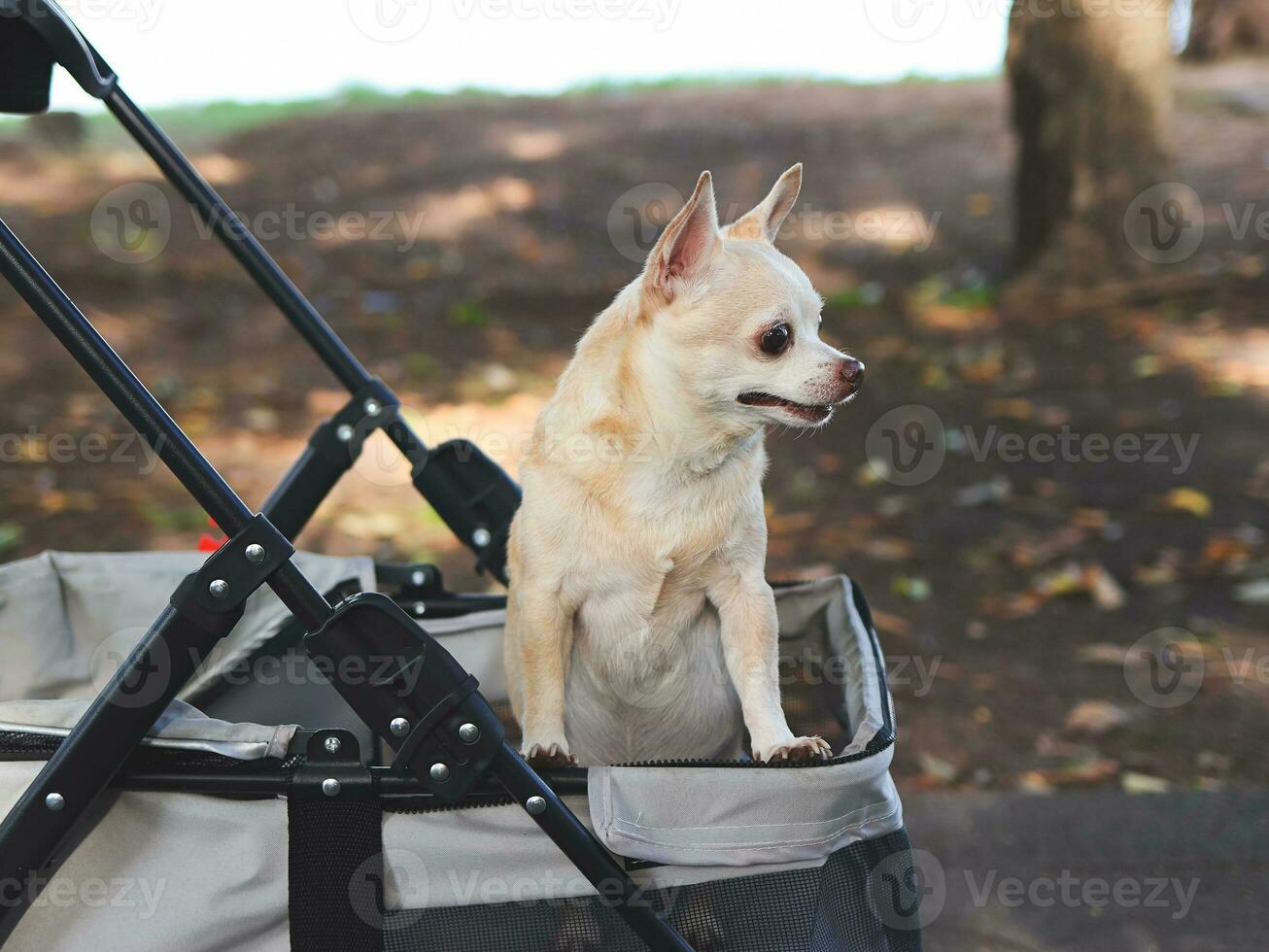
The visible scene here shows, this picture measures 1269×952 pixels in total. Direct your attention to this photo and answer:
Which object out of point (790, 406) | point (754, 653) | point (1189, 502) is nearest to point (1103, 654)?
point (1189, 502)

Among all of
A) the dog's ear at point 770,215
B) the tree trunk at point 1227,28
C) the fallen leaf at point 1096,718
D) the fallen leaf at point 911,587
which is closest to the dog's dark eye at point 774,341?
the dog's ear at point 770,215

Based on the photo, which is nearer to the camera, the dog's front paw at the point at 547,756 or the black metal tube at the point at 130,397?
the black metal tube at the point at 130,397

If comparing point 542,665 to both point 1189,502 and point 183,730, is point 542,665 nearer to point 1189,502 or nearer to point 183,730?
point 183,730

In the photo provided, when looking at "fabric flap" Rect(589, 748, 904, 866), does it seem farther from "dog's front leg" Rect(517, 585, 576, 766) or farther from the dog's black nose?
the dog's black nose

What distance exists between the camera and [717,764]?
1533 mm

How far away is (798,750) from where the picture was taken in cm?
168

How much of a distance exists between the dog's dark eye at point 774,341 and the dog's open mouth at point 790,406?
62mm

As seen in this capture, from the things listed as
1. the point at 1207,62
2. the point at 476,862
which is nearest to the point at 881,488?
the point at 476,862

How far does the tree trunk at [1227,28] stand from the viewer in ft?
25.5


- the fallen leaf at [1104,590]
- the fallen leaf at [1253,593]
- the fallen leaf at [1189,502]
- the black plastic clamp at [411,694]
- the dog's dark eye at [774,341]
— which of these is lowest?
the fallen leaf at [1104,590]

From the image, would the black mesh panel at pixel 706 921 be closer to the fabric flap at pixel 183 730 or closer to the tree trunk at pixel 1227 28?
the fabric flap at pixel 183 730

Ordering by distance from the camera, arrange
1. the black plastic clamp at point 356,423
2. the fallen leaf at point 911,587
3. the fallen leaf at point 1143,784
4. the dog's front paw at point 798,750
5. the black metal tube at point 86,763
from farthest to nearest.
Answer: the fallen leaf at point 911,587 → the fallen leaf at point 1143,784 → the black plastic clamp at point 356,423 → the dog's front paw at point 798,750 → the black metal tube at point 86,763

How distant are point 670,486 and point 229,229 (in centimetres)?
97

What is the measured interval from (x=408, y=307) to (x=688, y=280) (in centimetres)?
431
